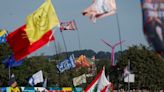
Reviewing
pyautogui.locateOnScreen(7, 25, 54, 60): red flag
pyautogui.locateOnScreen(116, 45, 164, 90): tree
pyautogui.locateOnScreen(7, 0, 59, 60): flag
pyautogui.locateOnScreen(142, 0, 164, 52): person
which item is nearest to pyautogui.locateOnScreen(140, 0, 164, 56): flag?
pyautogui.locateOnScreen(142, 0, 164, 52): person

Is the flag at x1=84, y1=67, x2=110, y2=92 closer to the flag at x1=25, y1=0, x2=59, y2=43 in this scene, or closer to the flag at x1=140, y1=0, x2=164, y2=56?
the flag at x1=25, y1=0, x2=59, y2=43

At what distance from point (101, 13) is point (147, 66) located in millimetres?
58176

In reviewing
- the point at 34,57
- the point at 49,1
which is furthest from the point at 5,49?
the point at 49,1

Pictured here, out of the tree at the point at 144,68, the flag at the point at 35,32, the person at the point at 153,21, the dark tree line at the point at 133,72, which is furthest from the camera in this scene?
the dark tree line at the point at 133,72

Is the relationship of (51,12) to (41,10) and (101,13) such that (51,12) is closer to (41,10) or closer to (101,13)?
(41,10)

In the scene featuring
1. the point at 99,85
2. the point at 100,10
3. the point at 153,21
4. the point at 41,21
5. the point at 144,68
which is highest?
the point at 144,68

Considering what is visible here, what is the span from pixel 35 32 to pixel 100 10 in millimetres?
5109

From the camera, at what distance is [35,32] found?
1688 centimetres

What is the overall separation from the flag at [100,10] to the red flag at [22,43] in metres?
4.67

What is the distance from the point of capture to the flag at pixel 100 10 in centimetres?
1210

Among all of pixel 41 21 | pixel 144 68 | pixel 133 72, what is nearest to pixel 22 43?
pixel 41 21

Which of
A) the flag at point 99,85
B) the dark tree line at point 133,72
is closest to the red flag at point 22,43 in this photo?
the flag at point 99,85

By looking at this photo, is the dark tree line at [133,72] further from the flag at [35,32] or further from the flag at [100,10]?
the flag at [100,10]

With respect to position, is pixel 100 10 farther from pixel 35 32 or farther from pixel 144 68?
pixel 144 68
